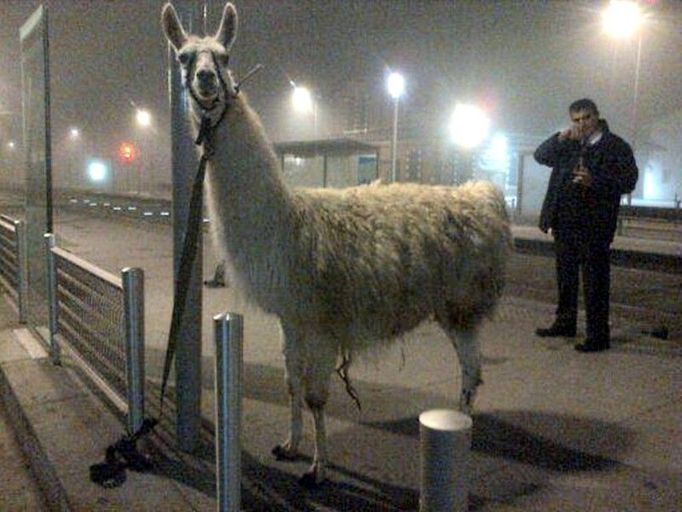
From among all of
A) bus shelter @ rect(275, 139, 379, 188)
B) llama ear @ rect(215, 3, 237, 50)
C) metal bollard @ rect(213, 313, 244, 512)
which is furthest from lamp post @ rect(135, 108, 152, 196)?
metal bollard @ rect(213, 313, 244, 512)

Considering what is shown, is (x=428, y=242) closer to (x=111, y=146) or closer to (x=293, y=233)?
(x=293, y=233)

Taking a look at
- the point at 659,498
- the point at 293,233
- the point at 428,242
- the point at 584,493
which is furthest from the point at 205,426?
the point at 659,498

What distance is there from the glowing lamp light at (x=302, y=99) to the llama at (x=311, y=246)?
34579mm

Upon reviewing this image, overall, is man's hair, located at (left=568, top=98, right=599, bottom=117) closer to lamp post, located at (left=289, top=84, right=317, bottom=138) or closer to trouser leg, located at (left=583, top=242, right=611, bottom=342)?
trouser leg, located at (left=583, top=242, right=611, bottom=342)

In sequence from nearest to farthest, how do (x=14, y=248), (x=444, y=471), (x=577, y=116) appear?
(x=444, y=471)
(x=577, y=116)
(x=14, y=248)

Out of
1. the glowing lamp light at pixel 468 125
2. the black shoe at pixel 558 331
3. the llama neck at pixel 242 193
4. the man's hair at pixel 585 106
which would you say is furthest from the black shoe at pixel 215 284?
the glowing lamp light at pixel 468 125

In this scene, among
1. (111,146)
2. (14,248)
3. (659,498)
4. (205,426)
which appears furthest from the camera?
(111,146)

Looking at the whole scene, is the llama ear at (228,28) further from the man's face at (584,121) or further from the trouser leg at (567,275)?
the trouser leg at (567,275)

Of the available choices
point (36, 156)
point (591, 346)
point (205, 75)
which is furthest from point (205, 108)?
point (591, 346)

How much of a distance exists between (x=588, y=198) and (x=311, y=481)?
12.0 feet

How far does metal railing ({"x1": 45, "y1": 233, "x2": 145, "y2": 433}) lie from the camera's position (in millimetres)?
3805

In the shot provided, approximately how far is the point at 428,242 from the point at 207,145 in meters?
1.36

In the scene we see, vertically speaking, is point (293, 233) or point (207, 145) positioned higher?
point (207, 145)

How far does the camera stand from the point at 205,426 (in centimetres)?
425
